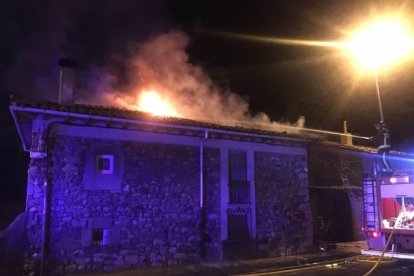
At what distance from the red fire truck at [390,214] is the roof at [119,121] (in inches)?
186

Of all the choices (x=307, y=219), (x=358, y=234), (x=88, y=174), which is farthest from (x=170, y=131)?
(x=358, y=234)

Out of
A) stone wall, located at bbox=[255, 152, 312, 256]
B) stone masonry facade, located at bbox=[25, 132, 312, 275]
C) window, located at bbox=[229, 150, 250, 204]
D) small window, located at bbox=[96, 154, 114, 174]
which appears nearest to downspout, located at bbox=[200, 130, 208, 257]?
stone masonry facade, located at bbox=[25, 132, 312, 275]

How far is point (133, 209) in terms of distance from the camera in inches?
494

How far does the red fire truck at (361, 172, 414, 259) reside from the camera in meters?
10.4

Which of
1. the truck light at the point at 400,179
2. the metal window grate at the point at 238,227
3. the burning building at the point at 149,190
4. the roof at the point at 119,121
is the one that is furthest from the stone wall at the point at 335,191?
the truck light at the point at 400,179

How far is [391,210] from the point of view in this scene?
10977mm

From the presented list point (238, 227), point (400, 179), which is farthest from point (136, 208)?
point (400, 179)

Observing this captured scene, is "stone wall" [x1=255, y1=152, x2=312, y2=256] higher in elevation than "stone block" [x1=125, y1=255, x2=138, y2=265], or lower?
higher

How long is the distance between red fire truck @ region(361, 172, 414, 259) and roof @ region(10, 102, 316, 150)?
4722 millimetres

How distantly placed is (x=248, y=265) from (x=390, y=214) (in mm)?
4658

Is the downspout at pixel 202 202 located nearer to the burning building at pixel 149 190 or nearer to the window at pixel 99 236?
the burning building at pixel 149 190

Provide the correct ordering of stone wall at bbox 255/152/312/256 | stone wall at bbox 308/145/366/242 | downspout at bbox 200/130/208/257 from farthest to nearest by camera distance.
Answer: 1. stone wall at bbox 308/145/366/242
2. stone wall at bbox 255/152/312/256
3. downspout at bbox 200/130/208/257

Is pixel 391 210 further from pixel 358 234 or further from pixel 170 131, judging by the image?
pixel 358 234

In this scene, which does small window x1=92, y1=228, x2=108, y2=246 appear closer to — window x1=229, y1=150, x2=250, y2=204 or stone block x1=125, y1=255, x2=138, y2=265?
stone block x1=125, y1=255, x2=138, y2=265
